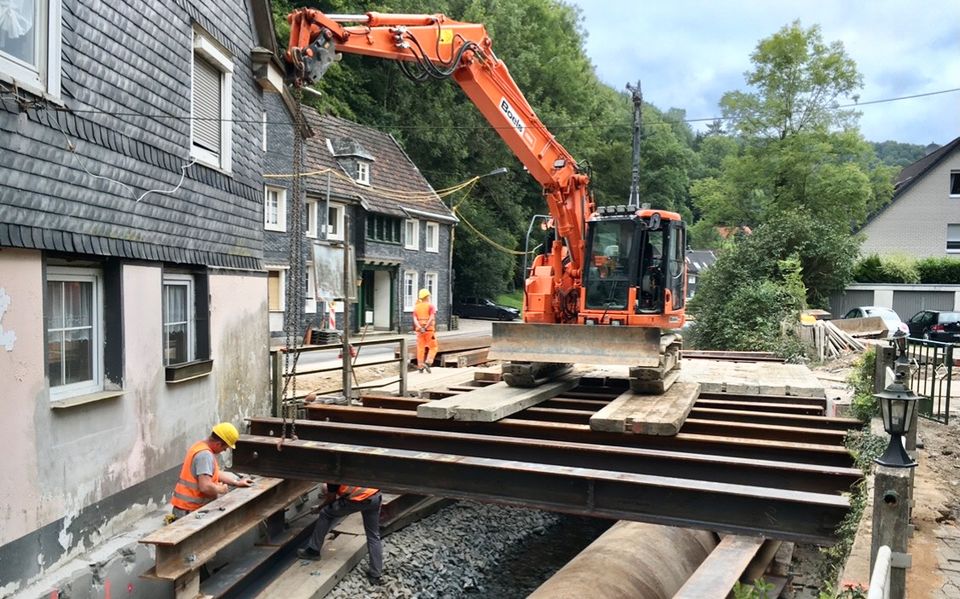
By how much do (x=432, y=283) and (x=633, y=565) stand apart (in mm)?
29173

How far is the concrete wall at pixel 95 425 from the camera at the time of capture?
5.39 metres

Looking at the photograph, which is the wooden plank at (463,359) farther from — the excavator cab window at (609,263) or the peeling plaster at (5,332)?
the peeling plaster at (5,332)

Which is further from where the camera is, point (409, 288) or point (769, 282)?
point (409, 288)

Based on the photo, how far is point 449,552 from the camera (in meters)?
9.03

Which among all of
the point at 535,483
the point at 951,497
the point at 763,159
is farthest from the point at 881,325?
the point at 535,483

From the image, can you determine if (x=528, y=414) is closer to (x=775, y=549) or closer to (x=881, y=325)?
(x=775, y=549)

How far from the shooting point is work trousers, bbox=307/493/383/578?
24.6ft

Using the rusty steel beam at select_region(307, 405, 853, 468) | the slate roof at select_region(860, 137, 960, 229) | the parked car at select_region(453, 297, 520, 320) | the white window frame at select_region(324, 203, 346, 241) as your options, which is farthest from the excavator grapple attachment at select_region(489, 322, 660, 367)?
the slate roof at select_region(860, 137, 960, 229)

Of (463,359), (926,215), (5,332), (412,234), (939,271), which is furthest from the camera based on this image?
(926,215)

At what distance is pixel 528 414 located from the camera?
7.31 metres

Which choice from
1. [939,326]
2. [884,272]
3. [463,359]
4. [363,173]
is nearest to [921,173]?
[884,272]

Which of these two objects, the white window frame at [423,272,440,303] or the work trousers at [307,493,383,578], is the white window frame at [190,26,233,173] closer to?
the work trousers at [307,493,383,578]

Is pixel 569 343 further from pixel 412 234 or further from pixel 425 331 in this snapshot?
pixel 412 234

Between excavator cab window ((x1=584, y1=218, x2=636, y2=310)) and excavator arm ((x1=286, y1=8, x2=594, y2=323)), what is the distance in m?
0.42
